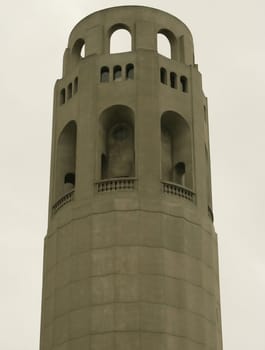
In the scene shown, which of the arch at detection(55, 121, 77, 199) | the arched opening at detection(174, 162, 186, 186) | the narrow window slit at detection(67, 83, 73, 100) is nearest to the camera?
the arched opening at detection(174, 162, 186, 186)

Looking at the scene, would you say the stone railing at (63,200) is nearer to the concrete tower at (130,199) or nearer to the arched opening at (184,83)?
the concrete tower at (130,199)

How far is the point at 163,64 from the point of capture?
48.2 m

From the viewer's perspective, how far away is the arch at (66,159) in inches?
1877

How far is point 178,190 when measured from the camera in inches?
1770

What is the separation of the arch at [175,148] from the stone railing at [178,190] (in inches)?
44.8

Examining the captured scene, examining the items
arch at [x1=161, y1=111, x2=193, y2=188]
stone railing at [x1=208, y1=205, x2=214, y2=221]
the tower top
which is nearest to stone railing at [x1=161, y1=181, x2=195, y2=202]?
arch at [x1=161, y1=111, x2=193, y2=188]

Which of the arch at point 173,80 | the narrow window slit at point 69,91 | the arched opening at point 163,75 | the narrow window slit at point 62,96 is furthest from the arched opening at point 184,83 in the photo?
the narrow window slit at point 62,96

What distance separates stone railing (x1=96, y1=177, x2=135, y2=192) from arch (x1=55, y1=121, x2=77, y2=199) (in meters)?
3.32

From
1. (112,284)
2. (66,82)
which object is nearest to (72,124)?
(66,82)

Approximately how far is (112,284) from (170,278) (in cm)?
286

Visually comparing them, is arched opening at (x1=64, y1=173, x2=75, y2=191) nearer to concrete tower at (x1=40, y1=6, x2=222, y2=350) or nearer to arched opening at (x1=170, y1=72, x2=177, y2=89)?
concrete tower at (x1=40, y1=6, x2=222, y2=350)

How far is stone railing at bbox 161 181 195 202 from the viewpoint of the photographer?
4466 centimetres

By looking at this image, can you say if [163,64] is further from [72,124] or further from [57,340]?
[57,340]

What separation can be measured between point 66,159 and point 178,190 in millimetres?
7227
